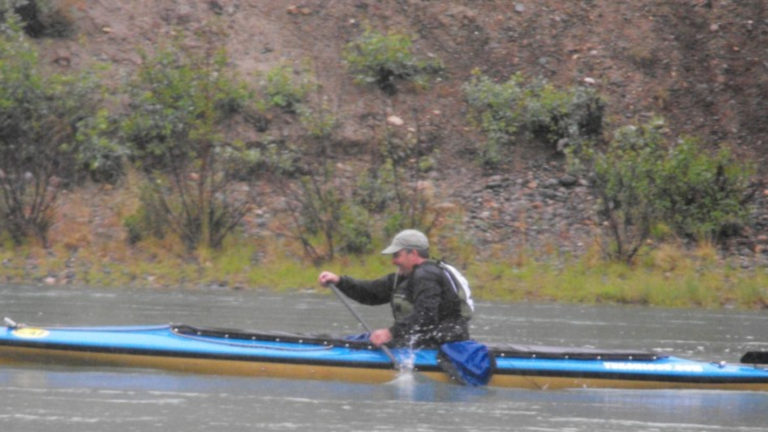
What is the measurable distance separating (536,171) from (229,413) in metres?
11.9

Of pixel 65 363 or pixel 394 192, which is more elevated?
pixel 394 192

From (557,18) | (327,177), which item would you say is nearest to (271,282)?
(327,177)

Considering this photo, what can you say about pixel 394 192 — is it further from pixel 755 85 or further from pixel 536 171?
pixel 755 85

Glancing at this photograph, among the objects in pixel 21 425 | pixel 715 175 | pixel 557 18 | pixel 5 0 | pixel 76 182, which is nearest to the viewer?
pixel 21 425

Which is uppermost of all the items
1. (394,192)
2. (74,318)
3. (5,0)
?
(5,0)

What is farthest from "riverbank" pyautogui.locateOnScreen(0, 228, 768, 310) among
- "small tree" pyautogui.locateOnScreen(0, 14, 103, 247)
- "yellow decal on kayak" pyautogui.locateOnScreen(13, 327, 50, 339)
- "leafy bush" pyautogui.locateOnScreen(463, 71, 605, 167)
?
"yellow decal on kayak" pyautogui.locateOnScreen(13, 327, 50, 339)

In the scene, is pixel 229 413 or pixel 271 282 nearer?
pixel 229 413

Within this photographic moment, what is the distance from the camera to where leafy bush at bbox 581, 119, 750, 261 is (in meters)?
16.8

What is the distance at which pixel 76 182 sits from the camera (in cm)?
1878

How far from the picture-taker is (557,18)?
2195 cm

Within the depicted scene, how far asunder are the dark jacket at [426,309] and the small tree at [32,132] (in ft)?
31.4

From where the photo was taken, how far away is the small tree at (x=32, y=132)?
57.2 ft

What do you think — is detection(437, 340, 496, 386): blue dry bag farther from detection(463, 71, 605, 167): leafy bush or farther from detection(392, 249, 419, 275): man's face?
detection(463, 71, 605, 167): leafy bush

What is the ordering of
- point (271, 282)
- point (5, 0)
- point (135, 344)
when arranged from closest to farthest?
point (135, 344) → point (271, 282) → point (5, 0)
